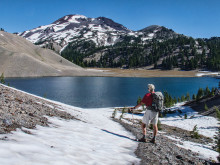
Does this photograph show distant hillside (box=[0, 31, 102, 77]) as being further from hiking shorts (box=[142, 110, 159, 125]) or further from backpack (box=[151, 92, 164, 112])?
backpack (box=[151, 92, 164, 112])

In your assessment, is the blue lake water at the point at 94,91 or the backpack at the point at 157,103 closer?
the backpack at the point at 157,103

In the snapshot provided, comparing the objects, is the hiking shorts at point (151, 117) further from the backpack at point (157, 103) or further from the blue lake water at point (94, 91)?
the blue lake water at point (94, 91)

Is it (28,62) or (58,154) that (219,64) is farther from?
(58,154)

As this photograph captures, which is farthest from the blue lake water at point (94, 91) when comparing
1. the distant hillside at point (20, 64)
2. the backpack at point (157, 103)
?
the distant hillside at point (20, 64)

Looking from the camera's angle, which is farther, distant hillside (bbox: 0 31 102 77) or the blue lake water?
distant hillside (bbox: 0 31 102 77)

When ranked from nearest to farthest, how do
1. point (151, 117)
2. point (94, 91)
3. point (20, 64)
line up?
1. point (151, 117)
2. point (94, 91)
3. point (20, 64)

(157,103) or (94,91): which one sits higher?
(157,103)

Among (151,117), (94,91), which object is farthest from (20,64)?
(151,117)

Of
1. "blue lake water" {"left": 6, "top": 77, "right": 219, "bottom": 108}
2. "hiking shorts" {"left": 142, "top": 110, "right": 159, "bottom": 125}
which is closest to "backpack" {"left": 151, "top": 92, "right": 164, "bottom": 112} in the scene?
"hiking shorts" {"left": 142, "top": 110, "right": 159, "bottom": 125}

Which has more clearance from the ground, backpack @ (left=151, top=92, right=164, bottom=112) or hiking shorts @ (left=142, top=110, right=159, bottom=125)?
backpack @ (left=151, top=92, right=164, bottom=112)

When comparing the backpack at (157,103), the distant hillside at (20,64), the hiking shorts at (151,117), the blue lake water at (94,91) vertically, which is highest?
the distant hillside at (20,64)

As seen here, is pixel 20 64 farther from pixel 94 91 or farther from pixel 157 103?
pixel 157 103

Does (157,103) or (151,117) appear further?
(151,117)

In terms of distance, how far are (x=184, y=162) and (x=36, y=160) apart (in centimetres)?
607
